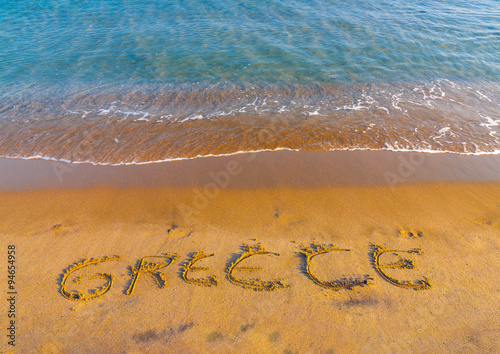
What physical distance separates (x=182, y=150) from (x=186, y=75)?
20.3 feet

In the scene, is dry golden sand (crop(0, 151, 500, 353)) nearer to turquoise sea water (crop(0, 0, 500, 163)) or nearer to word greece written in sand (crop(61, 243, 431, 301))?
word greece written in sand (crop(61, 243, 431, 301))

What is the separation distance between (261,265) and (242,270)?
0.41 metres

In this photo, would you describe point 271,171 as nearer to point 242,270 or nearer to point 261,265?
point 261,265

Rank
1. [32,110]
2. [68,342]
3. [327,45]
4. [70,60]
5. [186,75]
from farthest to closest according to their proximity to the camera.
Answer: [327,45] → [70,60] → [186,75] → [32,110] → [68,342]

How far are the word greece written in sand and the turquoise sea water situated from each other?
150 inches

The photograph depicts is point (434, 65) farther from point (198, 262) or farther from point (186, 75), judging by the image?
point (198, 262)

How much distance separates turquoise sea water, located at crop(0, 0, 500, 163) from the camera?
29.8 ft

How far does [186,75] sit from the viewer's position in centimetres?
1306

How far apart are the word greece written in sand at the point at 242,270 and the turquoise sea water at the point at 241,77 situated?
12.5 ft

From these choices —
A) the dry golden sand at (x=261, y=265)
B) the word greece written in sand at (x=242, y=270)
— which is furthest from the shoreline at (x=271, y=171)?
the word greece written in sand at (x=242, y=270)

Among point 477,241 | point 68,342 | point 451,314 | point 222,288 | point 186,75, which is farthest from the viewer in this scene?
point 186,75

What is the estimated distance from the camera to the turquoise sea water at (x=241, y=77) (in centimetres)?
909

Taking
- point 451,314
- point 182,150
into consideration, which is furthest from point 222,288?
point 182,150

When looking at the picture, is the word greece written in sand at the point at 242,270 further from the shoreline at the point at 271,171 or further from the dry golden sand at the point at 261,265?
the shoreline at the point at 271,171
